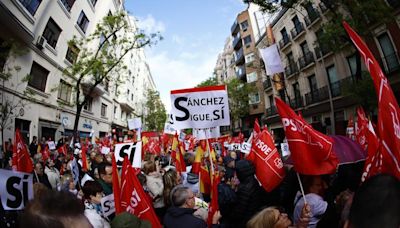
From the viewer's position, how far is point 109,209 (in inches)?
150

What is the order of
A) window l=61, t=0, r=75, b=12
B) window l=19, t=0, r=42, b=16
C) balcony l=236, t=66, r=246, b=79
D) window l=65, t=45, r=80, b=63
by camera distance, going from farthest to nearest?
balcony l=236, t=66, r=246, b=79 → window l=65, t=45, r=80, b=63 → window l=61, t=0, r=75, b=12 → window l=19, t=0, r=42, b=16

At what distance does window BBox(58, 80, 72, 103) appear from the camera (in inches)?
798

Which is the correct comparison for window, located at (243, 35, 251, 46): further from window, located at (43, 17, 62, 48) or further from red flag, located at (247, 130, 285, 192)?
red flag, located at (247, 130, 285, 192)

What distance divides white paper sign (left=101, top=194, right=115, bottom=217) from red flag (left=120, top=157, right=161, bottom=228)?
28 centimetres

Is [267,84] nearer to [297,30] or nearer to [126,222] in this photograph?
[297,30]

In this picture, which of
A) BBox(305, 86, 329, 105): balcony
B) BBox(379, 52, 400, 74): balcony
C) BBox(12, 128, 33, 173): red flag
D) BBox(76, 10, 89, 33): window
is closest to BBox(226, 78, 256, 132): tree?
BBox(305, 86, 329, 105): balcony

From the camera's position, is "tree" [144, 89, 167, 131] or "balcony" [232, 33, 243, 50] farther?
"tree" [144, 89, 167, 131]

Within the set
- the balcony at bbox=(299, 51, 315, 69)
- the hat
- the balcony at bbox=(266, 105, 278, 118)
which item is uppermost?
the balcony at bbox=(299, 51, 315, 69)

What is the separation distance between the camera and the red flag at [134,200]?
136 inches

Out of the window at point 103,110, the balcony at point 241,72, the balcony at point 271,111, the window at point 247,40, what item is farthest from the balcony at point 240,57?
the window at point 103,110

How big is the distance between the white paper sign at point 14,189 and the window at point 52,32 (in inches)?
686

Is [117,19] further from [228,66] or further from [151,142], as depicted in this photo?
[228,66]

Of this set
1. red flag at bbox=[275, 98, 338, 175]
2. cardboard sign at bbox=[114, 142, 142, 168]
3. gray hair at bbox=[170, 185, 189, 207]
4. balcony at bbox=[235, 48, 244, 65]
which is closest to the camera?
red flag at bbox=[275, 98, 338, 175]

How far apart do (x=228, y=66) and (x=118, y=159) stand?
50.4 m
